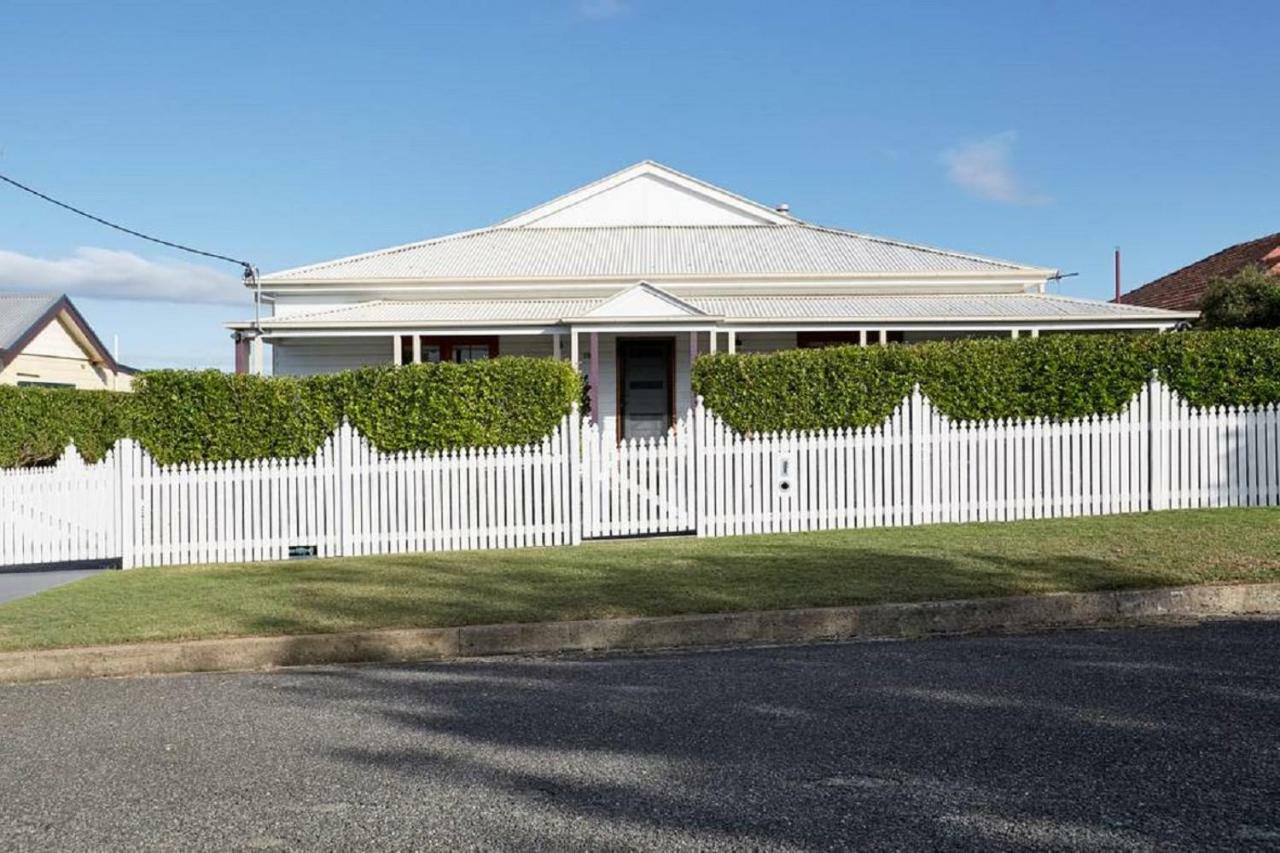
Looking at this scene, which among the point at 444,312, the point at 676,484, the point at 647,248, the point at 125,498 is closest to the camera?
the point at 125,498

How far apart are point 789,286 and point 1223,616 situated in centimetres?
1542

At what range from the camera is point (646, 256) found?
24516 mm

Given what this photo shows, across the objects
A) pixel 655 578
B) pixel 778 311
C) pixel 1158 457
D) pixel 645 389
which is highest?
pixel 778 311

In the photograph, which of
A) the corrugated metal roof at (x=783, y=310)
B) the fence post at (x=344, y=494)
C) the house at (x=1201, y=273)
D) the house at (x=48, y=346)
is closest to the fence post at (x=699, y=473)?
the fence post at (x=344, y=494)

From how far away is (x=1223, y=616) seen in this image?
8.12m

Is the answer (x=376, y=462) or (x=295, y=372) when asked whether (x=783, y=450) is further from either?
(x=295, y=372)

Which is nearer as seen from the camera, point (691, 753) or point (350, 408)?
point (691, 753)

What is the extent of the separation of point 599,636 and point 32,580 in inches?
288

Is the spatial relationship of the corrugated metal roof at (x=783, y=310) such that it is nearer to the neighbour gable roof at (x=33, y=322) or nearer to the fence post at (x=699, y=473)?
the fence post at (x=699, y=473)

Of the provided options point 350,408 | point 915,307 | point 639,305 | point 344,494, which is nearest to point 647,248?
point 639,305

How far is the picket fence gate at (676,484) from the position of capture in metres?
12.3

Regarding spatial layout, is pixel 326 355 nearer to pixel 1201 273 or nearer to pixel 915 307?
pixel 915 307

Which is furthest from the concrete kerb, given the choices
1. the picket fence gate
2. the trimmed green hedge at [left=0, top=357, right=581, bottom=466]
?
the trimmed green hedge at [left=0, top=357, right=581, bottom=466]

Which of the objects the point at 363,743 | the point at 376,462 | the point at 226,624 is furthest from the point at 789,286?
Answer: the point at 363,743
